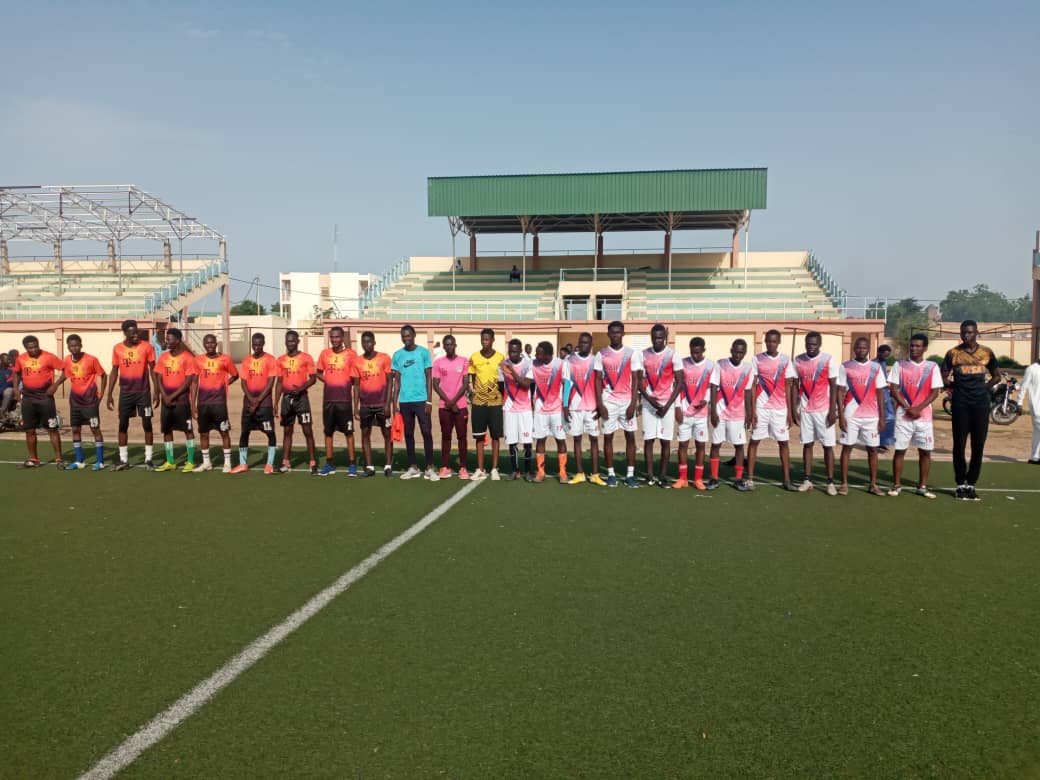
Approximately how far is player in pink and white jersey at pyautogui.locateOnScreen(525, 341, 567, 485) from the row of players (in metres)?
0.02

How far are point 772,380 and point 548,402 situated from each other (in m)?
2.73

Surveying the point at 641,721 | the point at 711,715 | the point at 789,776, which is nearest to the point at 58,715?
the point at 641,721

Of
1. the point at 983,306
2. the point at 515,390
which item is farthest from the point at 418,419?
the point at 983,306

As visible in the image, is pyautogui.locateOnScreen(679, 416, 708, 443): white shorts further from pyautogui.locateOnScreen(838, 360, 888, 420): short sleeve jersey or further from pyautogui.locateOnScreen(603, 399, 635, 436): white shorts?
pyautogui.locateOnScreen(838, 360, 888, 420): short sleeve jersey

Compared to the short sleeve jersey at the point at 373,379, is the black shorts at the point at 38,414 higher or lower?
lower

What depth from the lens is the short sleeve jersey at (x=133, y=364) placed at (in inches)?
376

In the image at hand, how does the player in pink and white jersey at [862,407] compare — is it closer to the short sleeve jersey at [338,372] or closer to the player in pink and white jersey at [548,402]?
the player in pink and white jersey at [548,402]

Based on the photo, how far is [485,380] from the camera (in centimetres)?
887

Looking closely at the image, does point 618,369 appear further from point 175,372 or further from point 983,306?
point 983,306

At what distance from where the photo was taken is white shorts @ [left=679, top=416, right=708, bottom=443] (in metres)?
8.54

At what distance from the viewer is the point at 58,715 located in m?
3.17

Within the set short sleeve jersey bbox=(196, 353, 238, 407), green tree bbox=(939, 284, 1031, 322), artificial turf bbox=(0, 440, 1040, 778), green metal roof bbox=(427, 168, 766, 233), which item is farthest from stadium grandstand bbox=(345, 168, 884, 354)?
green tree bbox=(939, 284, 1031, 322)

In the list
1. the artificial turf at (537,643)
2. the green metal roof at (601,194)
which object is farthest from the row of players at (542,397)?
the green metal roof at (601,194)

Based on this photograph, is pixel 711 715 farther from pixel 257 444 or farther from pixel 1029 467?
pixel 257 444
